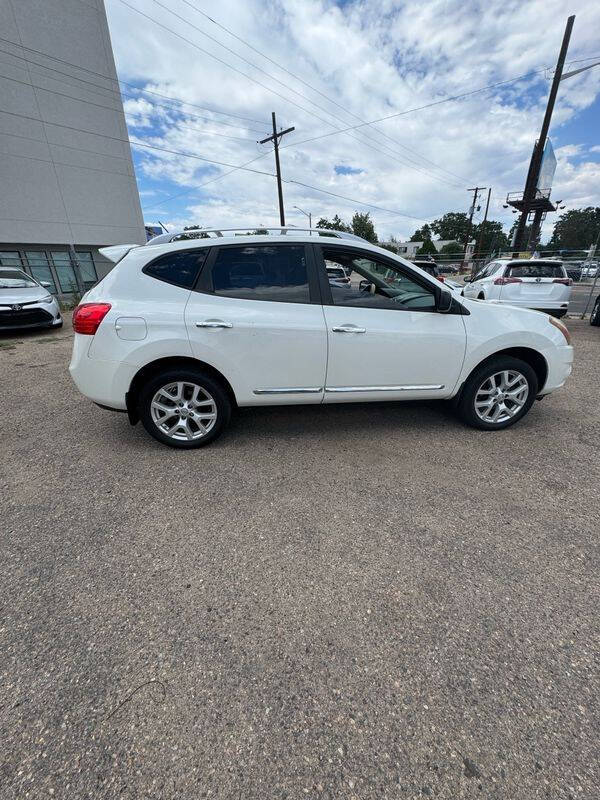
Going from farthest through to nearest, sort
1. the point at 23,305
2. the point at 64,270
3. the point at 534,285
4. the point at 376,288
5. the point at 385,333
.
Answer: the point at 64,270 < the point at 534,285 < the point at 23,305 < the point at 376,288 < the point at 385,333

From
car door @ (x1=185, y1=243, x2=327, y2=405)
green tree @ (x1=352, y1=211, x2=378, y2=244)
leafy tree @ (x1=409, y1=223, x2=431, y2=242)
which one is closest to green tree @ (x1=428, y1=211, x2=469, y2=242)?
leafy tree @ (x1=409, y1=223, x2=431, y2=242)

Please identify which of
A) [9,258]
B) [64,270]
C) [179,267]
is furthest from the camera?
[64,270]

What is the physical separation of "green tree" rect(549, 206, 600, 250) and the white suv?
92589 mm

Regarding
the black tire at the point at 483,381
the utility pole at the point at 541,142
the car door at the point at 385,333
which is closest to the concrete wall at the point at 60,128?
the car door at the point at 385,333

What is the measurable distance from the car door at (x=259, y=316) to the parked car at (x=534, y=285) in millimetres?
7627

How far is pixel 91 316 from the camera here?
283 centimetres

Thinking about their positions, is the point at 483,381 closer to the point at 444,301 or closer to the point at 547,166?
the point at 444,301

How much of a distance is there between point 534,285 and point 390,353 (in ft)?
25.4

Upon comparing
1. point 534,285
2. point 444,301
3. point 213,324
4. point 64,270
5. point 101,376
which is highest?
point 64,270

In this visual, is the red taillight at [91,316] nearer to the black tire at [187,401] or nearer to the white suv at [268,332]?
the white suv at [268,332]

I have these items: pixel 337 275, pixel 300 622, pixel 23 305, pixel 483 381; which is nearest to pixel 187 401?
pixel 337 275

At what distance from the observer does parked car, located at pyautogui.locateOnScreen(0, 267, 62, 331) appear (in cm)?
775

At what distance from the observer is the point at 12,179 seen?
1395cm

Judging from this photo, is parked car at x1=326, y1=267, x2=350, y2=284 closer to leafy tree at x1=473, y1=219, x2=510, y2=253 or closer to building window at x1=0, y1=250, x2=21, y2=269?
building window at x1=0, y1=250, x2=21, y2=269
